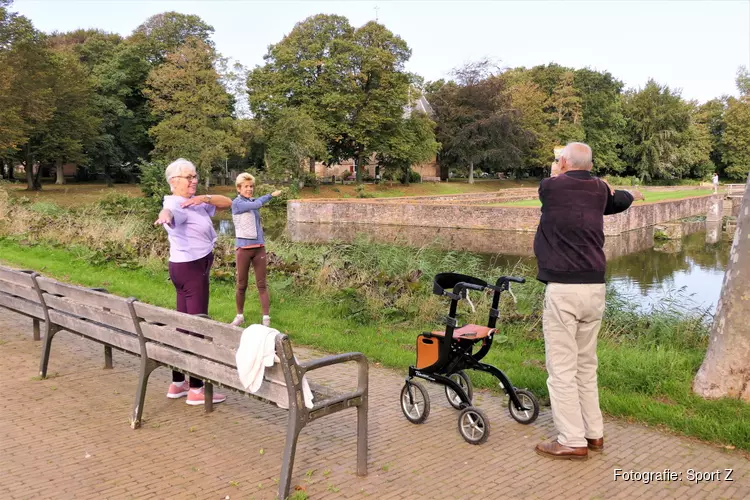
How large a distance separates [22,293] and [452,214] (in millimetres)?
26493

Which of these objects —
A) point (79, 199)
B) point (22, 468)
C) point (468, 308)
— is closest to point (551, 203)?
point (22, 468)

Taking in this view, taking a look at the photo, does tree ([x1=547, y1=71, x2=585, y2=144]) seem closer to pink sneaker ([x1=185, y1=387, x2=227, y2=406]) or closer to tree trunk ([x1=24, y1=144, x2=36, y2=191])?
tree trunk ([x1=24, y1=144, x2=36, y2=191])

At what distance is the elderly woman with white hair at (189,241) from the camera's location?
449 centimetres

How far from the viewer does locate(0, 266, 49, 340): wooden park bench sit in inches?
212

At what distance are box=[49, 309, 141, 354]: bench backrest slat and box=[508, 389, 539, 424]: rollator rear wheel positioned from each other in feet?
9.22

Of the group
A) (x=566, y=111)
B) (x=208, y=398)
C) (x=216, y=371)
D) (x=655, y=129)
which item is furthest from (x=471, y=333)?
(x=655, y=129)

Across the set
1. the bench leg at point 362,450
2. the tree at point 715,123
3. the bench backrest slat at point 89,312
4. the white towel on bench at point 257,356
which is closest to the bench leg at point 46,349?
the bench backrest slat at point 89,312

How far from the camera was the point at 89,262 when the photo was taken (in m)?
11.7

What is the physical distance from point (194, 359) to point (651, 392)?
3591 millimetres

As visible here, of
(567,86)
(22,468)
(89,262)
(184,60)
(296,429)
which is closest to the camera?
(296,429)

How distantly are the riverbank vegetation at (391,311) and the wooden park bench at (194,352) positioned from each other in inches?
81.8

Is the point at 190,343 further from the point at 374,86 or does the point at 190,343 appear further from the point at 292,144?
the point at 374,86

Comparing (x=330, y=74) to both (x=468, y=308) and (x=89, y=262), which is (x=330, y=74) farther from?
(x=468, y=308)

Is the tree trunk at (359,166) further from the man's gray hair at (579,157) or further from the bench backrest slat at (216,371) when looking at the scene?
the man's gray hair at (579,157)
